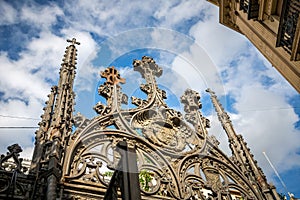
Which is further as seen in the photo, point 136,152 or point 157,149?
point 157,149

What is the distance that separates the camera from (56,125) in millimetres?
6777

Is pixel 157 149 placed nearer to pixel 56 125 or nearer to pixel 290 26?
pixel 56 125

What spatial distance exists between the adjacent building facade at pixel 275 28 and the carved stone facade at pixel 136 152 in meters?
2.56

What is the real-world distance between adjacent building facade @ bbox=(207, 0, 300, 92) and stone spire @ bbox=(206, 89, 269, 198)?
2374mm

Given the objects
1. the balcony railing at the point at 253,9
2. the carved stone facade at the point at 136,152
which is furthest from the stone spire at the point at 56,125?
the balcony railing at the point at 253,9

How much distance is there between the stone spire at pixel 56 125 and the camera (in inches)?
227

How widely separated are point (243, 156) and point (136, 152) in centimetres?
368

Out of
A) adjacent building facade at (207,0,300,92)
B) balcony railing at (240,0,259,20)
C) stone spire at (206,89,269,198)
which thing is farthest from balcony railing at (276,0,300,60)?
stone spire at (206,89,269,198)

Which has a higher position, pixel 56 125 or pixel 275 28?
pixel 275 28

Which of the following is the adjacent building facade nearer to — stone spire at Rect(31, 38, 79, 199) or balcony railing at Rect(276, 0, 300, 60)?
balcony railing at Rect(276, 0, 300, 60)

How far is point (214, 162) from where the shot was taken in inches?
335

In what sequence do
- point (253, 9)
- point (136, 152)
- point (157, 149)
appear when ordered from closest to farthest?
point (136, 152) → point (157, 149) → point (253, 9)

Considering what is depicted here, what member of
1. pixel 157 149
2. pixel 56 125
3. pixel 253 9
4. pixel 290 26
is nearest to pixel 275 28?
pixel 253 9

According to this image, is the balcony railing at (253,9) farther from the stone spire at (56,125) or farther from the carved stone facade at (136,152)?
the stone spire at (56,125)
